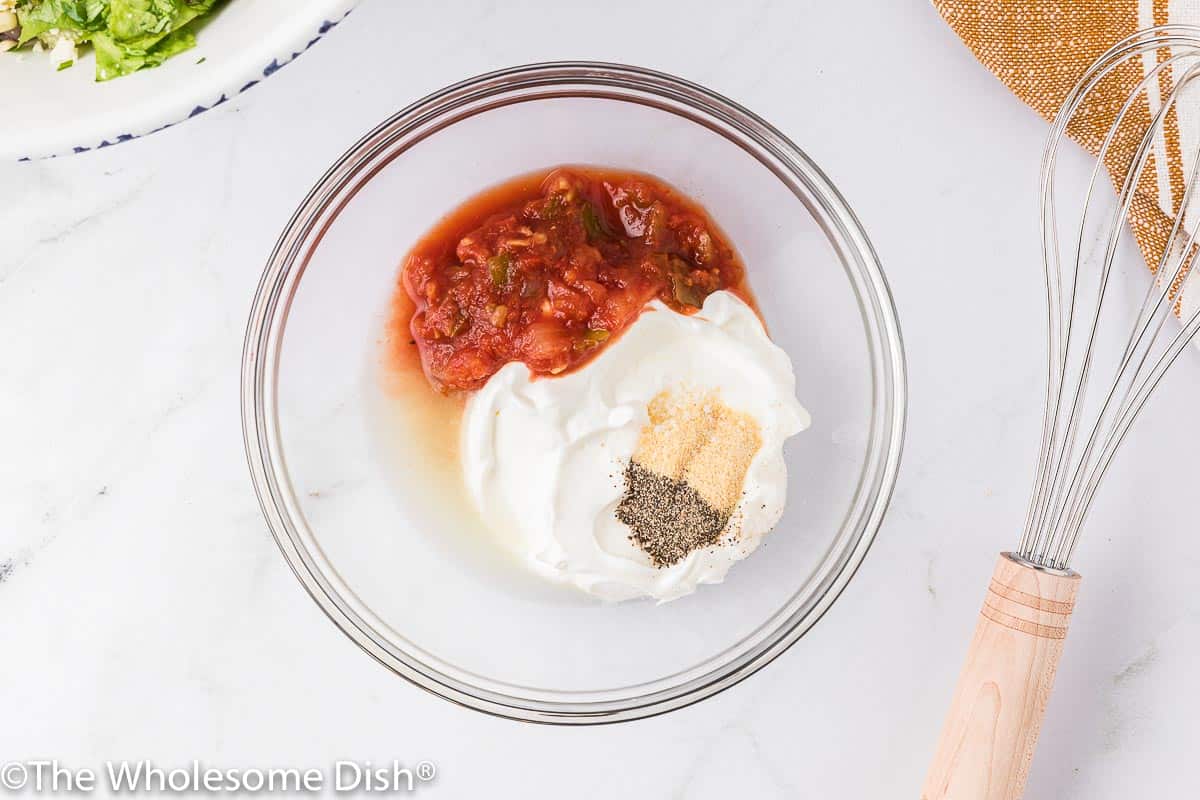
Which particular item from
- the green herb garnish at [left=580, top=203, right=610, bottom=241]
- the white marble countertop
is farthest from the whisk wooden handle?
the green herb garnish at [left=580, top=203, right=610, bottom=241]

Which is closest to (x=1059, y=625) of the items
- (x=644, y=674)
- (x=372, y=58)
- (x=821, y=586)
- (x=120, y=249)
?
(x=821, y=586)

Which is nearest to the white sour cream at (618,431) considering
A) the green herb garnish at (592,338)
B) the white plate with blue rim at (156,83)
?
the green herb garnish at (592,338)

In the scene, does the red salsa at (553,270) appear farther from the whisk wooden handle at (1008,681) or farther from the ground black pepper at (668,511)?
the whisk wooden handle at (1008,681)

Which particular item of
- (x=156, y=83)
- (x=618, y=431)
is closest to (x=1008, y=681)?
(x=618, y=431)

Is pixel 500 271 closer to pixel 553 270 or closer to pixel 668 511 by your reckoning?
pixel 553 270

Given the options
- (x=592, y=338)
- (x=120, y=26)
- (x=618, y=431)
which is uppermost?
(x=120, y=26)

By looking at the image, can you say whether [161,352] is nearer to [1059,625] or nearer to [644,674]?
[644,674]
